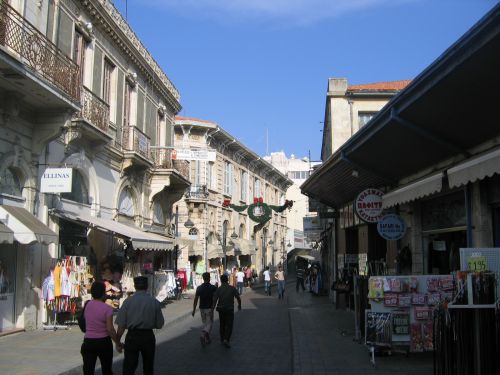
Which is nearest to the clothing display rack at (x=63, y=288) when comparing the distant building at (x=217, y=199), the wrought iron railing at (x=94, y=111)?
the wrought iron railing at (x=94, y=111)

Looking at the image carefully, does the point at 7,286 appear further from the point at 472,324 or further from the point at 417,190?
the point at 472,324

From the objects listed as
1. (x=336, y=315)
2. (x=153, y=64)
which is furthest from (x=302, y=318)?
(x=153, y=64)

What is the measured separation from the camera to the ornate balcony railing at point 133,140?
65.4 feet

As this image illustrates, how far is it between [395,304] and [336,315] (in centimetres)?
921

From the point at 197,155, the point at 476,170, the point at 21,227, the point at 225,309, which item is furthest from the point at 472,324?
the point at 197,155

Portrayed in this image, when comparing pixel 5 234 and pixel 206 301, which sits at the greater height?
pixel 5 234

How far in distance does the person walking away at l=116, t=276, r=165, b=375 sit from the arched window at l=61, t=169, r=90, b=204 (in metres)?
9.80

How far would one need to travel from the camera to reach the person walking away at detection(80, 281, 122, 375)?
6.38 m

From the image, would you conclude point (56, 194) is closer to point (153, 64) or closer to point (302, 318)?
point (302, 318)

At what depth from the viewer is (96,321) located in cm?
643

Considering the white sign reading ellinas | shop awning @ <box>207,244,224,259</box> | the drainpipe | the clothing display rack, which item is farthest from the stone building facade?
shop awning @ <box>207,244,224,259</box>

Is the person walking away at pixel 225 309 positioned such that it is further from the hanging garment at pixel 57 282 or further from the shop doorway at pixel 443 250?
the shop doorway at pixel 443 250

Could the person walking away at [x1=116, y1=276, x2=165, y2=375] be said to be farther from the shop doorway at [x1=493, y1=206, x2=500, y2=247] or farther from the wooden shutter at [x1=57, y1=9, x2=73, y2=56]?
the wooden shutter at [x1=57, y1=9, x2=73, y2=56]

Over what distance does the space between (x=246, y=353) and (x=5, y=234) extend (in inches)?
211
